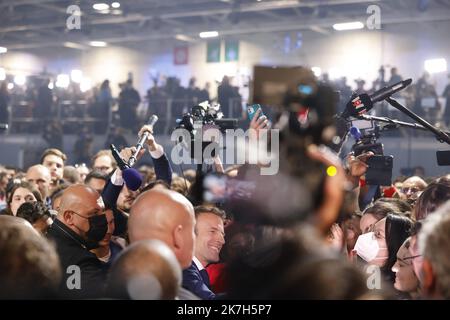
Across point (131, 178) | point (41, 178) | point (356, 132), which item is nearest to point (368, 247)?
point (356, 132)

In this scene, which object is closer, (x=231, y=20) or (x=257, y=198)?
(x=257, y=198)

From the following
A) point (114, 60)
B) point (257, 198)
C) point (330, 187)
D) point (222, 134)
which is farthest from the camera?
point (114, 60)

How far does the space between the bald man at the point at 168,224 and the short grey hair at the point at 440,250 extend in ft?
2.75

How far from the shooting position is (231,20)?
1264 centimetres

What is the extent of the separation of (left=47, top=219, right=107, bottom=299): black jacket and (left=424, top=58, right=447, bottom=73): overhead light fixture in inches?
404

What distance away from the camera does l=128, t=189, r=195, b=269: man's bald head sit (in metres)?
2.09

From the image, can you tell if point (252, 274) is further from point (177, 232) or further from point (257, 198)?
point (177, 232)

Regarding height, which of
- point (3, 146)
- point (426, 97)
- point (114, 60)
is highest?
point (114, 60)

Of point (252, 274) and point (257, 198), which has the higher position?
point (257, 198)

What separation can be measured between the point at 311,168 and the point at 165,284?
1.59 ft

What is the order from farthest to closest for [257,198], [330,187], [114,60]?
[114,60], [257,198], [330,187]

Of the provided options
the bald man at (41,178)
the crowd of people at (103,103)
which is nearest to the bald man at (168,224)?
the bald man at (41,178)

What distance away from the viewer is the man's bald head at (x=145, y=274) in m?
1.55
